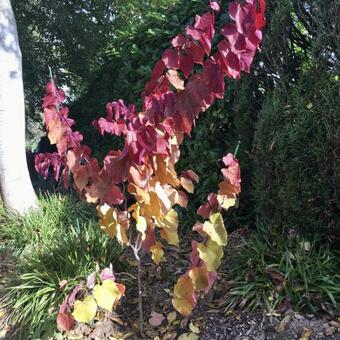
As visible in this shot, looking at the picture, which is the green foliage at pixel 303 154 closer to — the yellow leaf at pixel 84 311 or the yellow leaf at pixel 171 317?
the yellow leaf at pixel 171 317

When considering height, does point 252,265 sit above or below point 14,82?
below

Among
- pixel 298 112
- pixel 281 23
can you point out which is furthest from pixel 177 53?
pixel 281 23

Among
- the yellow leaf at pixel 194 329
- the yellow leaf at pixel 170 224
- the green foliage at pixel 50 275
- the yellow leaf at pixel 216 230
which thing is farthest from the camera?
the green foliage at pixel 50 275

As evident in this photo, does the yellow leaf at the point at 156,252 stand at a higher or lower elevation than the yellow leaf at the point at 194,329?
higher

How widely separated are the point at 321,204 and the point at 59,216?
2944 mm

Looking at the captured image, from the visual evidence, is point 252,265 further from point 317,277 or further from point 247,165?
point 247,165

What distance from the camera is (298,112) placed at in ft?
9.93

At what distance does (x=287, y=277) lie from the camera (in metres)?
2.96

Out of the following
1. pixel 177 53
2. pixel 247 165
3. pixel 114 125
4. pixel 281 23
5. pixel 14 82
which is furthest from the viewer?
pixel 14 82

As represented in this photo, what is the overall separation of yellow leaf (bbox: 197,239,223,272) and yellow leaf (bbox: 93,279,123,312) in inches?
20.1

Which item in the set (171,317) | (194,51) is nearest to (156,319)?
(171,317)

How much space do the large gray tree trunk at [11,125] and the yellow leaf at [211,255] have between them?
3.19 metres

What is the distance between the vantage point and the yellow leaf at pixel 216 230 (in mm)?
2363

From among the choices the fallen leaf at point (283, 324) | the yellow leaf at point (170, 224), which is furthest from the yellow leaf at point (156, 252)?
the fallen leaf at point (283, 324)
